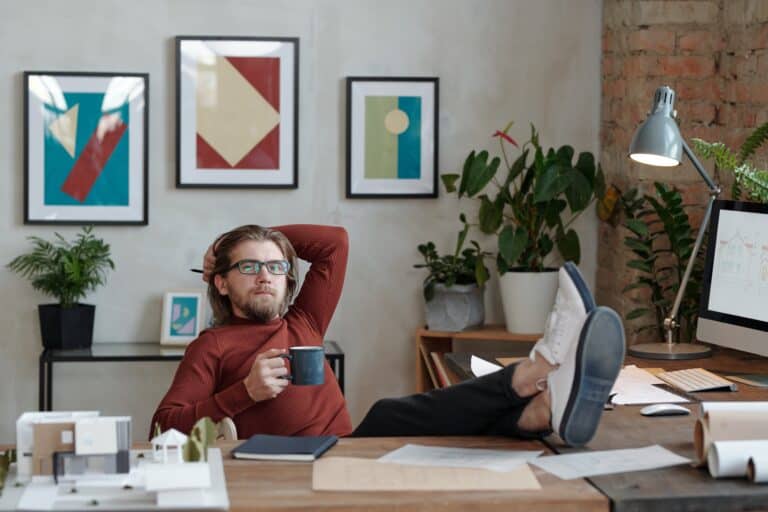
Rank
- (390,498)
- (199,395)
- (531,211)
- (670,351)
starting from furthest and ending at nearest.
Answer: (531,211) < (670,351) < (199,395) < (390,498)

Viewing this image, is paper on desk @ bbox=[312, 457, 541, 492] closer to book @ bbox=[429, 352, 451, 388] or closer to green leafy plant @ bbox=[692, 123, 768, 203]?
green leafy plant @ bbox=[692, 123, 768, 203]

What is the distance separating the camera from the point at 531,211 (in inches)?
174

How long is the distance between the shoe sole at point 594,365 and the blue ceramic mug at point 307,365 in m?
0.56

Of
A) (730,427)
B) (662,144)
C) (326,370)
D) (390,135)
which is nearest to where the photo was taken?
(730,427)

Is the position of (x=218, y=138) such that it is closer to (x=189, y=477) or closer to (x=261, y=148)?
(x=261, y=148)

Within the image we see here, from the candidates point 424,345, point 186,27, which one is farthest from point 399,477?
point 186,27

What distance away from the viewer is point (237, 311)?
292 cm

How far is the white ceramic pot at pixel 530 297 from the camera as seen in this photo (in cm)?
439

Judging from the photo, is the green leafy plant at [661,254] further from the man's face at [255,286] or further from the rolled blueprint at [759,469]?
the rolled blueprint at [759,469]

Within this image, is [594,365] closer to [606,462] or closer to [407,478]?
[606,462]

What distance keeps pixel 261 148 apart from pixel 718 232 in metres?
1.88

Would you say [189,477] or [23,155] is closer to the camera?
[189,477]

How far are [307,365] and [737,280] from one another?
1437 mm

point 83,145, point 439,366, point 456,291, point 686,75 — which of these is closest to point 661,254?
point 686,75
